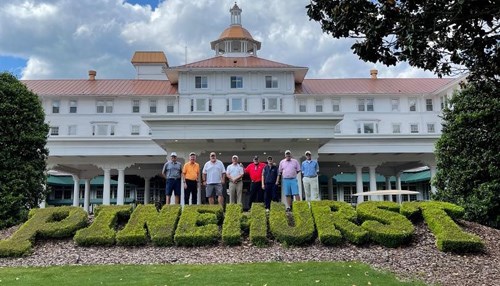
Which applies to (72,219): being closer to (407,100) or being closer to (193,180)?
(193,180)

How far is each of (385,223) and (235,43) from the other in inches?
1675

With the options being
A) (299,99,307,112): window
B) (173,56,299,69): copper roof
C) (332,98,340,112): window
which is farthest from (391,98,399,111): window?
(173,56,299,69): copper roof

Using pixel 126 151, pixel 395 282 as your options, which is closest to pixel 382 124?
pixel 126 151

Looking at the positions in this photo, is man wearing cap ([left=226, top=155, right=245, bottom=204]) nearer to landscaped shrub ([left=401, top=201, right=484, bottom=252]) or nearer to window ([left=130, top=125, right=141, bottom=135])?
landscaped shrub ([left=401, top=201, right=484, bottom=252])

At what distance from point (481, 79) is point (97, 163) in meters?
26.7

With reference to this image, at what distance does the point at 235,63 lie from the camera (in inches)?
1852

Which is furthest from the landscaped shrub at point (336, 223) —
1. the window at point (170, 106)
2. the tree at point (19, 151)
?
the window at point (170, 106)

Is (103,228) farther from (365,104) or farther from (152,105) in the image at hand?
(365,104)

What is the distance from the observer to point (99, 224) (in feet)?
40.3

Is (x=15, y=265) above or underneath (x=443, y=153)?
underneath

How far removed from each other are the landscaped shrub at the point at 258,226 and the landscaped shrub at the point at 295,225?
0.68 feet

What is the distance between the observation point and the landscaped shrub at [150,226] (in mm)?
11531

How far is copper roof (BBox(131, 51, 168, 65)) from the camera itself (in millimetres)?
59312

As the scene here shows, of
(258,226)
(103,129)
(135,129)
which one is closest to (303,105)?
(135,129)
